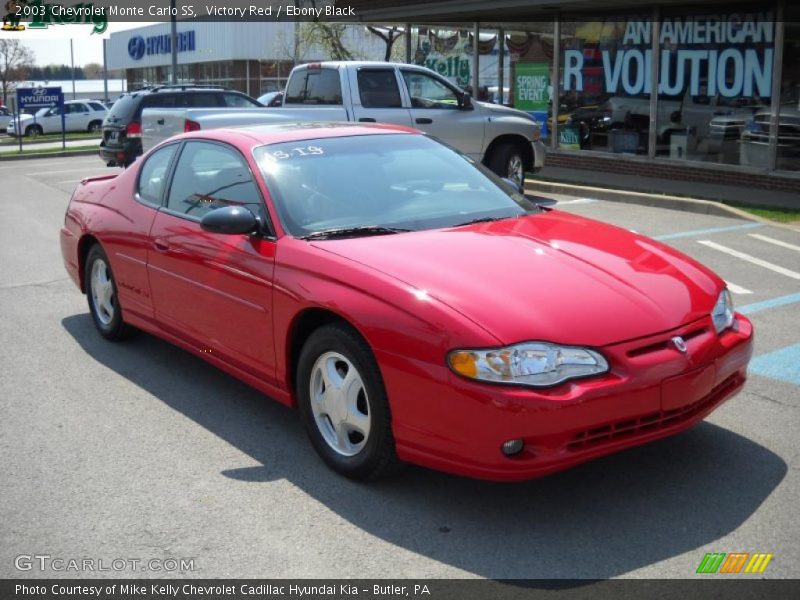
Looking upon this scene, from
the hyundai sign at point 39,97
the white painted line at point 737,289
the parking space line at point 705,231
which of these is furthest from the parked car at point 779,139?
the hyundai sign at point 39,97

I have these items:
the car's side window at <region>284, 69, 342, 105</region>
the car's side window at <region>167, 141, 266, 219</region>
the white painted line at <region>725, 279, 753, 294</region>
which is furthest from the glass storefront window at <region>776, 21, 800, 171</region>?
the car's side window at <region>167, 141, 266, 219</region>

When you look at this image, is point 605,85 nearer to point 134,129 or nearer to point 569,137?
point 569,137

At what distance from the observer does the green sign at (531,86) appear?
18.9 m

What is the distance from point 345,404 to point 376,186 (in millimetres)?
1359

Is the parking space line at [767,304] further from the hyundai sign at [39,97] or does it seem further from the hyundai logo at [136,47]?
the hyundai logo at [136,47]

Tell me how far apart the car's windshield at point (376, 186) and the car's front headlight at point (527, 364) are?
4.09 ft

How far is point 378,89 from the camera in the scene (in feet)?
45.5

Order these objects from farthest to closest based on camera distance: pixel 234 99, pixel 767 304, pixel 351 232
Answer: pixel 234 99
pixel 767 304
pixel 351 232

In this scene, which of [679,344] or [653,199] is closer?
[679,344]

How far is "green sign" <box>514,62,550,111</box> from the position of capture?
62.1ft

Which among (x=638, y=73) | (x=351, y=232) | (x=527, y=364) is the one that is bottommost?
(x=527, y=364)

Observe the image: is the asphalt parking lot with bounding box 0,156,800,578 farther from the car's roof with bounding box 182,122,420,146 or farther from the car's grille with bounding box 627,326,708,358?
the car's roof with bounding box 182,122,420,146

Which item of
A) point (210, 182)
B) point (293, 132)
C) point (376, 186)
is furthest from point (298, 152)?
point (210, 182)
